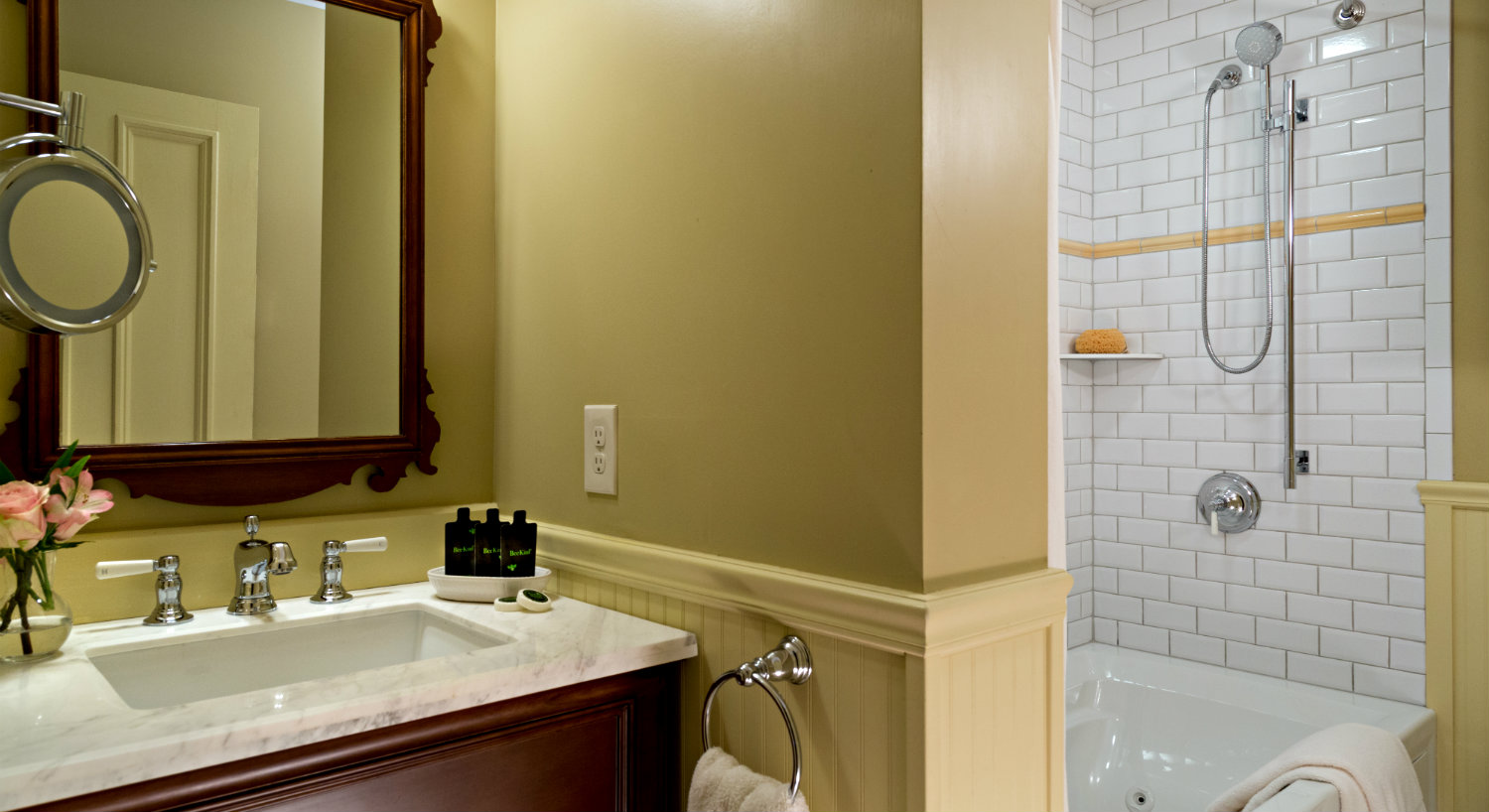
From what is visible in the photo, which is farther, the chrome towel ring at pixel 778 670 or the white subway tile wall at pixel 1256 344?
the white subway tile wall at pixel 1256 344

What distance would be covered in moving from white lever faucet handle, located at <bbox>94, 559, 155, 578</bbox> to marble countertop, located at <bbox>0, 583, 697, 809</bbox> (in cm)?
8

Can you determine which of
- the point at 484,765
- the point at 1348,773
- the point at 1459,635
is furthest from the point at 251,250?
the point at 1459,635

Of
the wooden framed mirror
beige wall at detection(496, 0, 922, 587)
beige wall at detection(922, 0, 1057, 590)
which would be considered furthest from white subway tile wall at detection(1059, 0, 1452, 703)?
the wooden framed mirror

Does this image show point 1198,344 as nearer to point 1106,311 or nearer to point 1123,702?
point 1106,311

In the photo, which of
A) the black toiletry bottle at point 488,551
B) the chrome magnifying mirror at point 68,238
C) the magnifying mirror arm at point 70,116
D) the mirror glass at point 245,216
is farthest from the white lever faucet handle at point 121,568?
the magnifying mirror arm at point 70,116

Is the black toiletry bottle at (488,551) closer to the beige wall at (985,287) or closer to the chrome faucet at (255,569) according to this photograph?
the chrome faucet at (255,569)

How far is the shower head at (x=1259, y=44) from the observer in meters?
2.42

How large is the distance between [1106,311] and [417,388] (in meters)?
2.13

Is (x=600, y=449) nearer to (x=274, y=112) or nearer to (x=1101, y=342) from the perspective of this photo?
(x=274, y=112)

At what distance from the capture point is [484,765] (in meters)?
1.11

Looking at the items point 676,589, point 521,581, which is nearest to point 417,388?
point 521,581

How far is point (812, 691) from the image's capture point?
3.66 feet

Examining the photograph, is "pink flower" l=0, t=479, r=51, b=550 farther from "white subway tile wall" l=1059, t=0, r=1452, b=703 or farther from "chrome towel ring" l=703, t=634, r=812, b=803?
"white subway tile wall" l=1059, t=0, r=1452, b=703

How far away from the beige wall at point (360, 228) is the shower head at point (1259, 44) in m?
2.12
